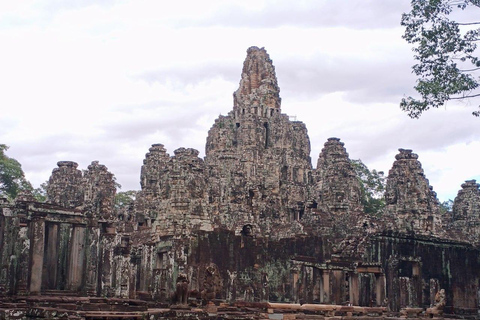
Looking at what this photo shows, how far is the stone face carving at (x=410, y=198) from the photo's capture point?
37.6m

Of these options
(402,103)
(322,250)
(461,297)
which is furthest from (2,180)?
(402,103)

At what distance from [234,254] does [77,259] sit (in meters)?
6.34

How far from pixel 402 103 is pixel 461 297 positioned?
18209mm

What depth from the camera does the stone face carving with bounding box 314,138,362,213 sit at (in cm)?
3903

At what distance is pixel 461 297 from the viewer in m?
36.6

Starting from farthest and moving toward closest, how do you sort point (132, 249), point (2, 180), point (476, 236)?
point (2, 180) < point (476, 236) < point (132, 249)

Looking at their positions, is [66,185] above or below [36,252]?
above

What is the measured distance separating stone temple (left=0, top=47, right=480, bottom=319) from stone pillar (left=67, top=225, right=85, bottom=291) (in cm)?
4

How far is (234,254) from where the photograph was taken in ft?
99.9

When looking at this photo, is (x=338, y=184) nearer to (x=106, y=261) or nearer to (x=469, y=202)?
(x=469, y=202)

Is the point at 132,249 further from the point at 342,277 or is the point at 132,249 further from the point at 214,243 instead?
the point at 342,277

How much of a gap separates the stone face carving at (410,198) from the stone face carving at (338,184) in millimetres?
1910

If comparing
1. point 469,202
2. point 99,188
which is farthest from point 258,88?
point 99,188

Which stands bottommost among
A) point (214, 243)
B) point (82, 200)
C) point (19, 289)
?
point (19, 289)
